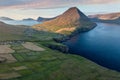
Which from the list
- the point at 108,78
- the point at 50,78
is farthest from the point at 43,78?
the point at 108,78

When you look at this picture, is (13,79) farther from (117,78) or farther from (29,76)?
(117,78)

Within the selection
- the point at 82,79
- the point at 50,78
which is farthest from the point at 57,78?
the point at 82,79

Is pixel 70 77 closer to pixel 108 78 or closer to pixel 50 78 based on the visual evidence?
pixel 50 78

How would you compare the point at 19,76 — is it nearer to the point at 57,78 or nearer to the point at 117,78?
the point at 57,78

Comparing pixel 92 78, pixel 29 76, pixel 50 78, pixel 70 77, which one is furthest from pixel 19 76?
pixel 92 78

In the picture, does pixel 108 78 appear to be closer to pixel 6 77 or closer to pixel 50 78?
pixel 50 78

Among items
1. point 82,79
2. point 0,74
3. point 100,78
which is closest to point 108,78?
point 100,78
